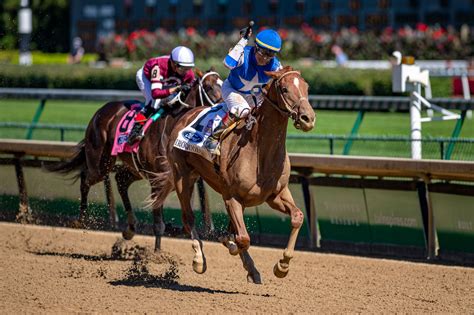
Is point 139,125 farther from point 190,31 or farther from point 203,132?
point 190,31

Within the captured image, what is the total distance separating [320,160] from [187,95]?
1.51m

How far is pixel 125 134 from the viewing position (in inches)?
422

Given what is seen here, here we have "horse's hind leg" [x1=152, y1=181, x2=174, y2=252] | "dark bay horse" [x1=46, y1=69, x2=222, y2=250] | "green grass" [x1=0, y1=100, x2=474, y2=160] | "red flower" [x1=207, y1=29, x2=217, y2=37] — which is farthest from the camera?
"red flower" [x1=207, y1=29, x2=217, y2=37]

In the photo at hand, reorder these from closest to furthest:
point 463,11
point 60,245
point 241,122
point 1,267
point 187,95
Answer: point 241,122, point 1,267, point 187,95, point 60,245, point 463,11

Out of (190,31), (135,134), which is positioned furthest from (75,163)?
(190,31)

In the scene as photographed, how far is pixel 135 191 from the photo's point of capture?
12133mm

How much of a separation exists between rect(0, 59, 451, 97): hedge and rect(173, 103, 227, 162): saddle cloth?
862 cm

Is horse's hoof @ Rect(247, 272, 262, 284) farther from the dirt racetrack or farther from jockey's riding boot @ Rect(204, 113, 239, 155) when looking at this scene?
jockey's riding boot @ Rect(204, 113, 239, 155)

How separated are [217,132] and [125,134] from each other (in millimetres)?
2690

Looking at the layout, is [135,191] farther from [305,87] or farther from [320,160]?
[305,87]

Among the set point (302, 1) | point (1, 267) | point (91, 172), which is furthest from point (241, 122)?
point (302, 1)

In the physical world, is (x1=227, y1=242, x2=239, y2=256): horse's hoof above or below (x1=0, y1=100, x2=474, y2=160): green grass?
above

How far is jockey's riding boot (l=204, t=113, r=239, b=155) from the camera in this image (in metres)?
8.17

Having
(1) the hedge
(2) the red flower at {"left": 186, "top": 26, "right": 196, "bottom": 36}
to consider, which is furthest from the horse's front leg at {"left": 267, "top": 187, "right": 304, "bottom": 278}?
(2) the red flower at {"left": 186, "top": 26, "right": 196, "bottom": 36}
